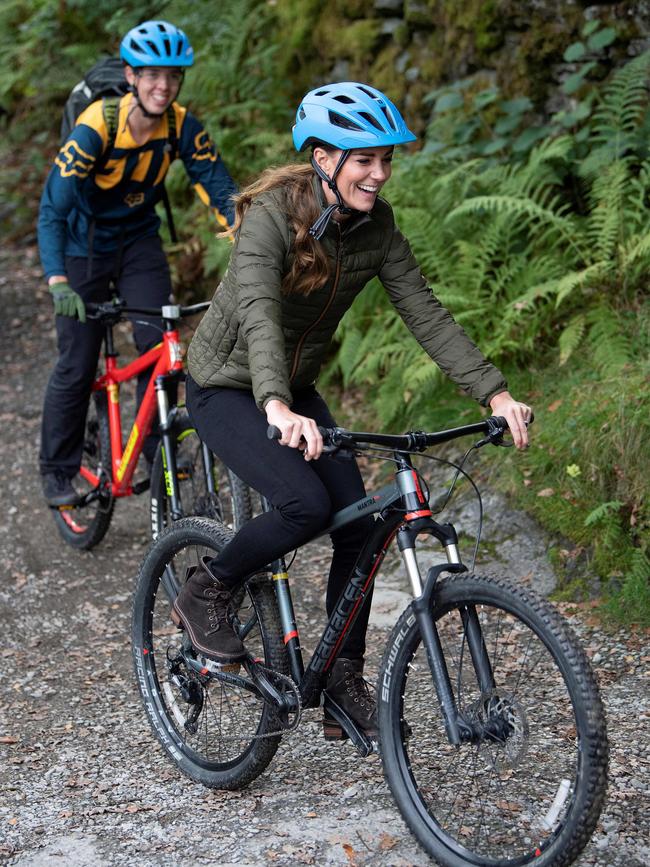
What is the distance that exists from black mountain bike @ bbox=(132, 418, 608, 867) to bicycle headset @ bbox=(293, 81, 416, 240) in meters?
0.93

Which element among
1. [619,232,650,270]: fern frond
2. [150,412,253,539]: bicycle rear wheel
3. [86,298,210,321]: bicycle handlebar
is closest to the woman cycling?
[150,412,253,539]: bicycle rear wheel

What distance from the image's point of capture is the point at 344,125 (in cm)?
348

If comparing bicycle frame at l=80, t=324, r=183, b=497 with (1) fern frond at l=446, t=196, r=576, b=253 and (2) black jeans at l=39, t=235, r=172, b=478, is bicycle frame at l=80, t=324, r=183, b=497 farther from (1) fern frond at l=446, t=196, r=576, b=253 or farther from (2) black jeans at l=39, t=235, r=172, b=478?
(1) fern frond at l=446, t=196, r=576, b=253

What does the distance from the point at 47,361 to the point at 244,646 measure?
6.66m

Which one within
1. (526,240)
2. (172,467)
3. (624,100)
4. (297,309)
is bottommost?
(172,467)

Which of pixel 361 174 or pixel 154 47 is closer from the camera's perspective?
pixel 361 174

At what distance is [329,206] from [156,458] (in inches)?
90.8

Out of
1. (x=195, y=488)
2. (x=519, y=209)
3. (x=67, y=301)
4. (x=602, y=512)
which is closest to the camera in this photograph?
(x=602, y=512)

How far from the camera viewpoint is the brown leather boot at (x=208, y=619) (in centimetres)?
385

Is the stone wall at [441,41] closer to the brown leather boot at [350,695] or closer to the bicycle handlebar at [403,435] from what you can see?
the bicycle handlebar at [403,435]

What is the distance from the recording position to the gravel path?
3.59 m

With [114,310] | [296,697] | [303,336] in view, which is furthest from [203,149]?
[296,697]

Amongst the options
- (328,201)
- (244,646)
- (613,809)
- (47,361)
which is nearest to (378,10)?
(47,361)

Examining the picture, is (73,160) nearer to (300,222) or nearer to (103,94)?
(103,94)
